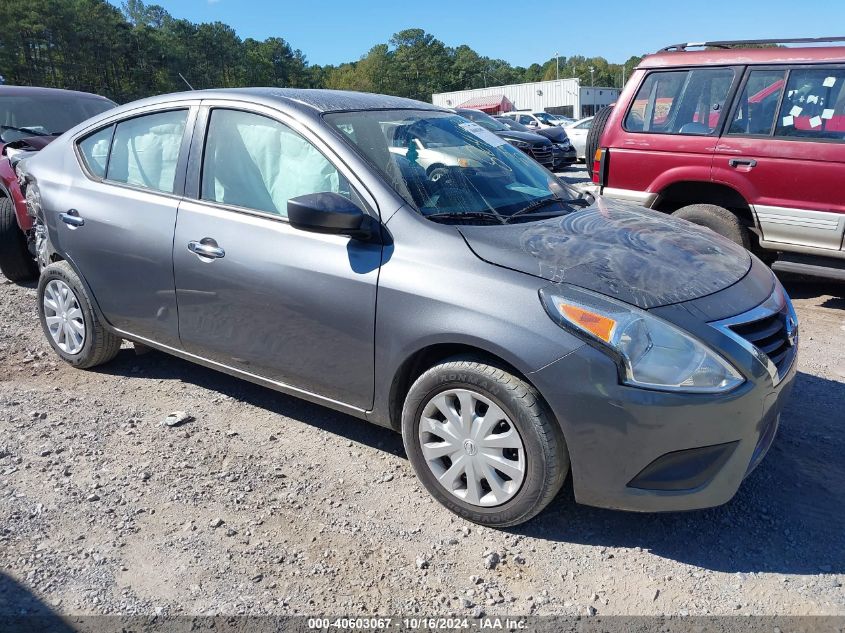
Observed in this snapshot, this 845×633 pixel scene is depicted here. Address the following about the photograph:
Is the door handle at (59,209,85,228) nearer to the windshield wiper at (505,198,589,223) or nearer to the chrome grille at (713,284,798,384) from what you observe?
the windshield wiper at (505,198,589,223)

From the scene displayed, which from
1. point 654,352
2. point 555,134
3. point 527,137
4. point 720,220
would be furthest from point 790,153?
point 555,134

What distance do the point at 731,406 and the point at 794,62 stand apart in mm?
4181

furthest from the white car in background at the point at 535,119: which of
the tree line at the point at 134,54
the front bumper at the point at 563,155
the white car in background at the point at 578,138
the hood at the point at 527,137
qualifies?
the tree line at the point at 134,54

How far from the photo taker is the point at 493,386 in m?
2.52

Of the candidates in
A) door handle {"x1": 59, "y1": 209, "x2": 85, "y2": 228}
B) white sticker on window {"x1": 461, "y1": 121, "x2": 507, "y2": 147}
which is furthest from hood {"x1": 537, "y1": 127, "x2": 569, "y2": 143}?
door handle {"x1": 59, "y1": 209, "x2": 85, "y2": 228}

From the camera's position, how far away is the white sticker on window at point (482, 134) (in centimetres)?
376

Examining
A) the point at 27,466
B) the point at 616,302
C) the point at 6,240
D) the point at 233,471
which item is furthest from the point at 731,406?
the point at 6,240

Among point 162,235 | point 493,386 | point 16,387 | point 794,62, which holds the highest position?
point 794,62

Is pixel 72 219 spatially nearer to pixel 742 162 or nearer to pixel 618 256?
pixel 618 256

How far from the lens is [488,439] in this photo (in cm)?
260

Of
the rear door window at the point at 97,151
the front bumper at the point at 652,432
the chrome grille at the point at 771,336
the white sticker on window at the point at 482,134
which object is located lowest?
the front bumper at the point at 652,432

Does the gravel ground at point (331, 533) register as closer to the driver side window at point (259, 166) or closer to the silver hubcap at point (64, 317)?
the silver hubcap at point (64, 317)

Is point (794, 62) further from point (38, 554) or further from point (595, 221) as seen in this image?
point (38, 554)

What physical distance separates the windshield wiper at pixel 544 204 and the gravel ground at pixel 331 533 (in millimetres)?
1283
